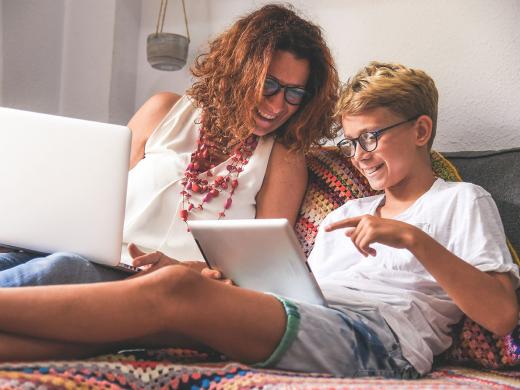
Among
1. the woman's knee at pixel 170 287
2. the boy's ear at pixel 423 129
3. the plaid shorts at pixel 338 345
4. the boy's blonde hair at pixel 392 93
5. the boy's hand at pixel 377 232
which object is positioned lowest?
the plaid shorts at pixel 338 345

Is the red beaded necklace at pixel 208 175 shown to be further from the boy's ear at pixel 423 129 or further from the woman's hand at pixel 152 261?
the boy's ear at pixel 423 129

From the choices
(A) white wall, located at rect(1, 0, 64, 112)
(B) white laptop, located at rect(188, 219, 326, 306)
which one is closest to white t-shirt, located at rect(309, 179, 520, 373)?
Result: (B) white laptop, located at rect(188, 219, 326, 306)

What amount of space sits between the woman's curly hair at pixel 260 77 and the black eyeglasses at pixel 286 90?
3cm

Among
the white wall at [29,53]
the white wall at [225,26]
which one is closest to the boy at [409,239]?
the white wall at [225,26]

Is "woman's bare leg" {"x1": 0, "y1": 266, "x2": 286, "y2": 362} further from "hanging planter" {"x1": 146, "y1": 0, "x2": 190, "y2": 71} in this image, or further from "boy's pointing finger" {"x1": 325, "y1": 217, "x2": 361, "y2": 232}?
"hanging planter" {"x1": 146, "y1": 0, "x2": 190, "y2": 71}

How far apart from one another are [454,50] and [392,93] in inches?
21.0

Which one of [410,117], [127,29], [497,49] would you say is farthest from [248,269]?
[127,29]

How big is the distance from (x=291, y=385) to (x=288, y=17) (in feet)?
3.80

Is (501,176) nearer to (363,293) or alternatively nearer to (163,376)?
(363,293)

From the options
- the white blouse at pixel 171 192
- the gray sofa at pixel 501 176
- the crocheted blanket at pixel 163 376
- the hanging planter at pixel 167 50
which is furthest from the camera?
the hanging planter at pixel 167 50

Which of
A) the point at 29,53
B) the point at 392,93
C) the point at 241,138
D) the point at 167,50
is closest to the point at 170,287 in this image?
the point at 392,93

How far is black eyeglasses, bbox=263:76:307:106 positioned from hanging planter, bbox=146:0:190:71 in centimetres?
68

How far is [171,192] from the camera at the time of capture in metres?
1.73

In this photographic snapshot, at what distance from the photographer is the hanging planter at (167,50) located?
88.5 inches
